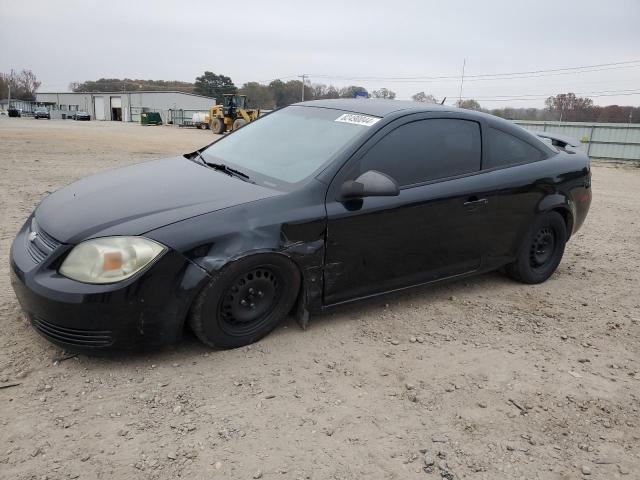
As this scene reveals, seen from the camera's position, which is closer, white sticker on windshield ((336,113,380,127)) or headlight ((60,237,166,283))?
headlight ((60,237,166,283))

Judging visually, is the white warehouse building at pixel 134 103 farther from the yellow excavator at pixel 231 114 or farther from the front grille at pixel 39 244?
the front grille at pixel 39 244

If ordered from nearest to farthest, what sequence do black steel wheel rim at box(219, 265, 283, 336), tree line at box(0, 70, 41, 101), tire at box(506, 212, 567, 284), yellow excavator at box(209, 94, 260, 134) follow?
black steel wheel rim at box(219, 265, 283, 336) < tire at box(506, 212, 567, 284) < yellow excavator at box(209, 94, 260, 134) < tree line at box(0, 70, 41, 101)

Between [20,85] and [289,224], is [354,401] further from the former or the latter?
[20,85]

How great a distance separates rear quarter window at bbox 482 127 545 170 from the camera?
12.8 ft

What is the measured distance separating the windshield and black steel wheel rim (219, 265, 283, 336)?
0.60 metres

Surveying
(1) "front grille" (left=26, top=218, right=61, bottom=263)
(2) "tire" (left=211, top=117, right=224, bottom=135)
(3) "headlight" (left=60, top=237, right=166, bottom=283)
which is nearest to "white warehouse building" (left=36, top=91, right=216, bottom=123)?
(2) "tire" (left=211, top=117, right=224, bottom=135)

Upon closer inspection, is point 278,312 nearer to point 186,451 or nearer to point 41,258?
point 186,451

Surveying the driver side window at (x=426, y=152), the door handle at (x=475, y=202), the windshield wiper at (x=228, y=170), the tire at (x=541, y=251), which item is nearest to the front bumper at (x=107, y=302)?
the windshield wiper at (x=228, y=170)

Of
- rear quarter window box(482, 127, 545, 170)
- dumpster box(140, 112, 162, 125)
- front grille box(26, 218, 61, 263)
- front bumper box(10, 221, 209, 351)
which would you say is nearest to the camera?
front bumper box(10, 221, 209, 351)

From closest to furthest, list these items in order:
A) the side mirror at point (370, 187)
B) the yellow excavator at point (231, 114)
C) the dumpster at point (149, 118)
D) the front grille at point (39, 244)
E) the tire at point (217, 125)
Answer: the front grille at point (39, 244) → the side mirror at point (370, 187) → the yellow excavator at point (231, 114) → the tire at point (217, 125) → the dumpster at point (149, 118)

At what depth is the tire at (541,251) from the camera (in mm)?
4266

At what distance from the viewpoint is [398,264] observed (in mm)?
3477

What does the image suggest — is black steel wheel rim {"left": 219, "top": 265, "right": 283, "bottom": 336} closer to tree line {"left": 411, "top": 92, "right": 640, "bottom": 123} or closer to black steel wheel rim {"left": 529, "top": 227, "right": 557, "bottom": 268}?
black steel wheel rim {"left": 529, "top": 227, "right": 557, "bottom": 268}

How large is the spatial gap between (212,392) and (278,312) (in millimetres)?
670
